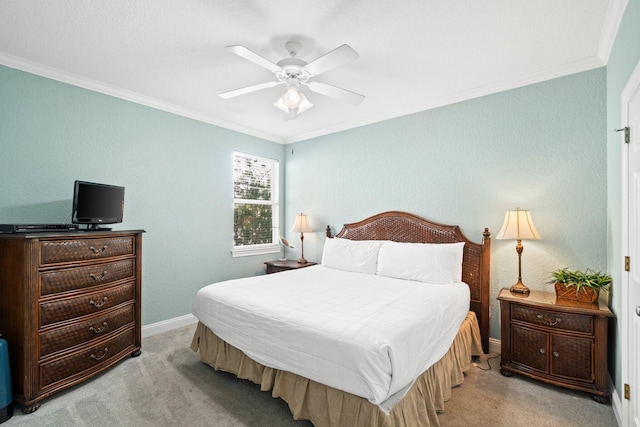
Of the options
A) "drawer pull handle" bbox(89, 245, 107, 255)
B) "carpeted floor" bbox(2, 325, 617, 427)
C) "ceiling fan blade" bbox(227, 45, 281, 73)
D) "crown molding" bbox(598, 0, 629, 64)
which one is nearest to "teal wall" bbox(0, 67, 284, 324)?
"drawer pull handle" bbox(89, 245, 107, 255)

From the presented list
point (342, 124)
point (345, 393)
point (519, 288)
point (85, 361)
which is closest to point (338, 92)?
point (342, 124)

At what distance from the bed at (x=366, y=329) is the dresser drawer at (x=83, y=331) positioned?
26.0 inches

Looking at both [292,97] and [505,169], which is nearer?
[292,97]

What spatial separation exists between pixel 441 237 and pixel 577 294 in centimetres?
124

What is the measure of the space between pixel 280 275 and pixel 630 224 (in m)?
2.73

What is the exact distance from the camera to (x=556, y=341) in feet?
7.64

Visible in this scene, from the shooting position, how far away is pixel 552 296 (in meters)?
2.58

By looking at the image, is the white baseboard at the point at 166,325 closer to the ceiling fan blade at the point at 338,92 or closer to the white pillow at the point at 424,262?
the white pillow at the point at 424,262

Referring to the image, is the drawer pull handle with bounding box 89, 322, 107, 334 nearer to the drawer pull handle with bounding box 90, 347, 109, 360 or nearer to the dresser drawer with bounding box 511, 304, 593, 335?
the drawer pull handle with bounding box 90, 347, 109, 360

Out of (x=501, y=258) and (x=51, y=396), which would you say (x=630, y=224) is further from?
(x=51, y=396)

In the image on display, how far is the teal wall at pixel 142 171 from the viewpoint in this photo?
2.62m

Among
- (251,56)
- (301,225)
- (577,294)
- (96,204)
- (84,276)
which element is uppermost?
(251,56)

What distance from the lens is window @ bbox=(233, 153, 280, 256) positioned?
4422mm

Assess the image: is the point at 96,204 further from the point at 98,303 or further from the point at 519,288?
the point at 519,288
